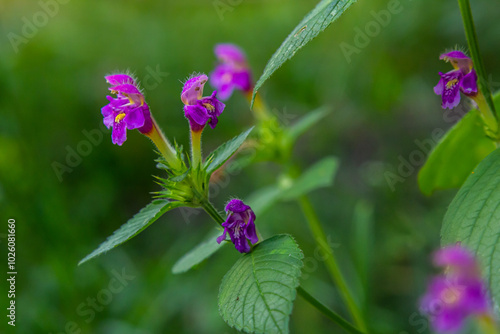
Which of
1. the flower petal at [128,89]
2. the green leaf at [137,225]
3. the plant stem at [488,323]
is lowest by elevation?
the plant stem at [488,323]

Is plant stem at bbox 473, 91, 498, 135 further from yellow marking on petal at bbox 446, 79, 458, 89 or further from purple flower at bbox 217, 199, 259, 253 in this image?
purple flower at bbox 217, 199, 259, 253

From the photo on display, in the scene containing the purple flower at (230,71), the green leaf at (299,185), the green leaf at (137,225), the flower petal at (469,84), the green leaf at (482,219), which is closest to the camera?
the green leaf at (482,219)

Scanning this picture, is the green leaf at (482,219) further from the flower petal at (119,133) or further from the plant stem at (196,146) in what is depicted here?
the flower petal at (119,133)

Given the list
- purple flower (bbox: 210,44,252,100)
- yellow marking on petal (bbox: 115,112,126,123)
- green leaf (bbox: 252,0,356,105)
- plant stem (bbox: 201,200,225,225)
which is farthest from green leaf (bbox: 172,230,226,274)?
purple flower (bbox: 210,44,252,100)

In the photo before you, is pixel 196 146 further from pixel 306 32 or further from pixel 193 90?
pixel 306 32

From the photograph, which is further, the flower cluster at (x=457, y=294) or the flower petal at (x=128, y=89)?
the flower petal at (x=128, y=89)

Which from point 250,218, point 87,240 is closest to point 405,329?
point 250,218

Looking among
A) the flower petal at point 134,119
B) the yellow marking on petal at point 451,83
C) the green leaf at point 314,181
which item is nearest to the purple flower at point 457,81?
the yellow marking on petal at point 451,83
